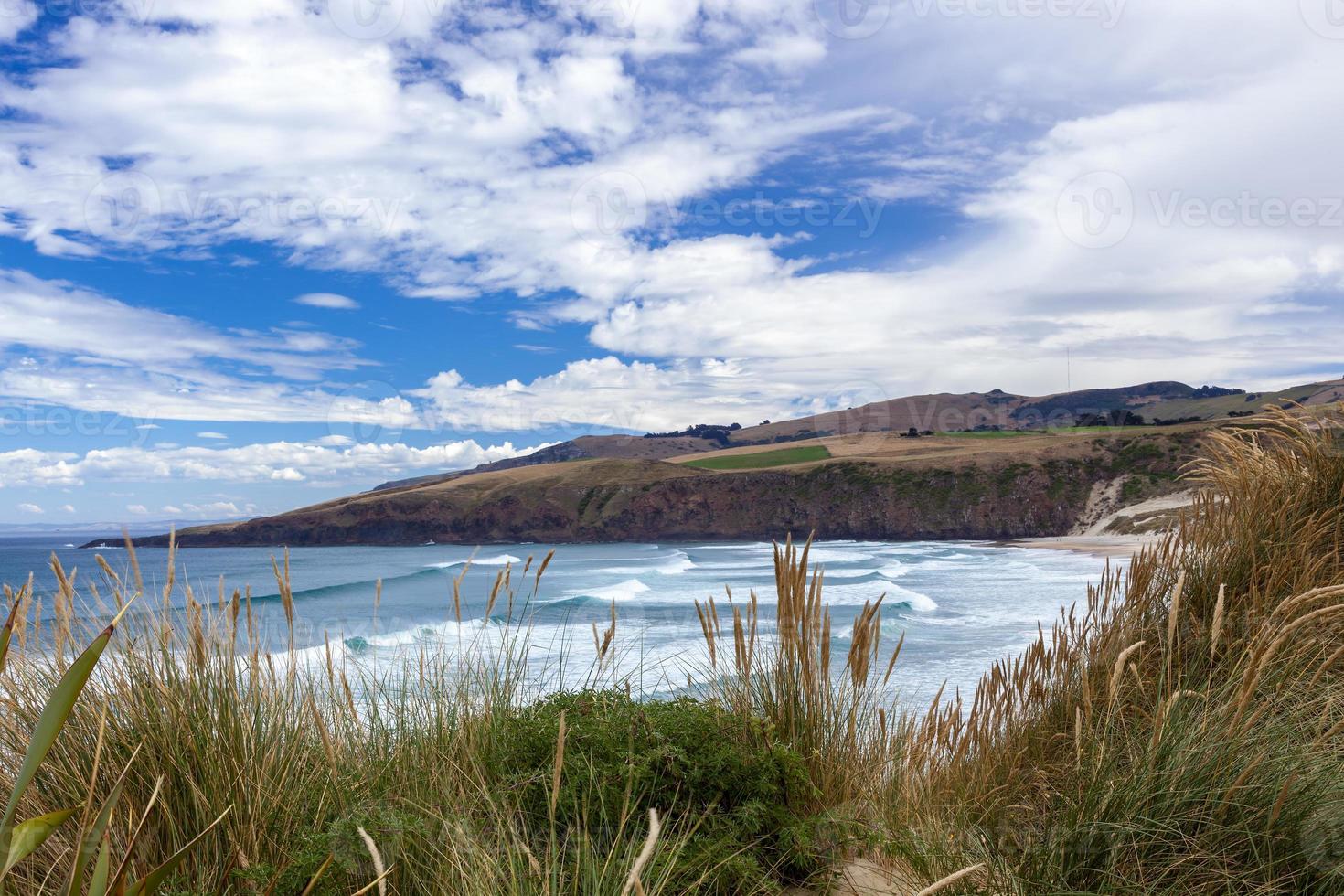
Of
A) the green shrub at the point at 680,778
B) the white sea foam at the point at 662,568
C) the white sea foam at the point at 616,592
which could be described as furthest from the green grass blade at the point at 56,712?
the white sea foam at the point at 662,568

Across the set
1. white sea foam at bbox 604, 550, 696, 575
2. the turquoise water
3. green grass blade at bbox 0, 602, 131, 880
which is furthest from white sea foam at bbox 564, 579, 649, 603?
green grass blade at bbox 0, 602, 131, 880

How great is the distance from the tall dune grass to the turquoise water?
1.44ft

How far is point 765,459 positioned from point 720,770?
312ft

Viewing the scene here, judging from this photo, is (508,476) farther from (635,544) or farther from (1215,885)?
(1215,885)

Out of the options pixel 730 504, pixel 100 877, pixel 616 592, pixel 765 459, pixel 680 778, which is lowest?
pixel 616 592

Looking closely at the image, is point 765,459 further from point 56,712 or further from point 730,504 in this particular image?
point 56,712

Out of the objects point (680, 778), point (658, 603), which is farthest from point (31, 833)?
point (658, 603)

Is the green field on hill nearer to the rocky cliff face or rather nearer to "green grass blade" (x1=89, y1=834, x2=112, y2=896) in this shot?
the rocky cliff face

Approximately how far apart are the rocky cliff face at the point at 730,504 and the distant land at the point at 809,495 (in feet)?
0.41

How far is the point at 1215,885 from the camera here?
2.48 metres

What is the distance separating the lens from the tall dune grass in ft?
8.20

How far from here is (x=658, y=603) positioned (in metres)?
25.8

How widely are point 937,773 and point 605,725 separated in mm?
1887

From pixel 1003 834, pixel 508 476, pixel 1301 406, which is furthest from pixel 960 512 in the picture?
pixel 1003 834
